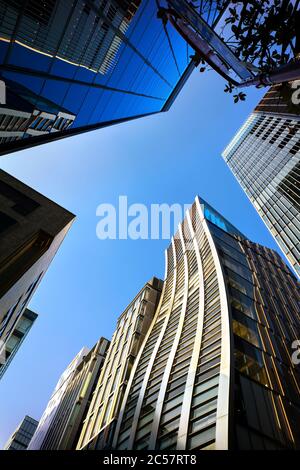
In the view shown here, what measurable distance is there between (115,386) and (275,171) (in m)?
49.1

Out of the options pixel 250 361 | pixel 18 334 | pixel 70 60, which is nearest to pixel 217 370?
pixel 250 361

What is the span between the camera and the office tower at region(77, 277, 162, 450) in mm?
24406

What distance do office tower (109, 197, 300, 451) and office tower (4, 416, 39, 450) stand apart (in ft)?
388

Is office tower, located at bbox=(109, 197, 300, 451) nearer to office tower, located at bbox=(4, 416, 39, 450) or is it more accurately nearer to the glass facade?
the glass facade

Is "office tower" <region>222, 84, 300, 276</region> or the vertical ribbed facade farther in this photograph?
"office tower" <region>222, 84, 300, 276</region>

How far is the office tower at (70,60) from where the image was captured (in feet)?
30.9

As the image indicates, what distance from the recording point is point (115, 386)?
30.7m

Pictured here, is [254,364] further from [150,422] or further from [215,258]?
[215,258]

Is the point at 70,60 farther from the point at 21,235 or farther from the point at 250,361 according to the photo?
the point at 250,361

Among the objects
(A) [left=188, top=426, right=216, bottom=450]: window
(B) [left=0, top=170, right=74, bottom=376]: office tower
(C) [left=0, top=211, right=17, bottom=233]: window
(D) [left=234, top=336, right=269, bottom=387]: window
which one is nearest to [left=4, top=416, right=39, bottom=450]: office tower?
(B) [left=0, top=170, right=74, bottom=376]: office tower

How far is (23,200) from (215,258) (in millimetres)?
23490

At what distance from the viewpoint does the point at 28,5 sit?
27.9ft

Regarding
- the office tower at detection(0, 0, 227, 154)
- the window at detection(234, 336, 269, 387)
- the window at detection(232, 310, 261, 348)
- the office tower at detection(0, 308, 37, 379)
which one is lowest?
the office tower at detection(0, 308, 37, 379)
